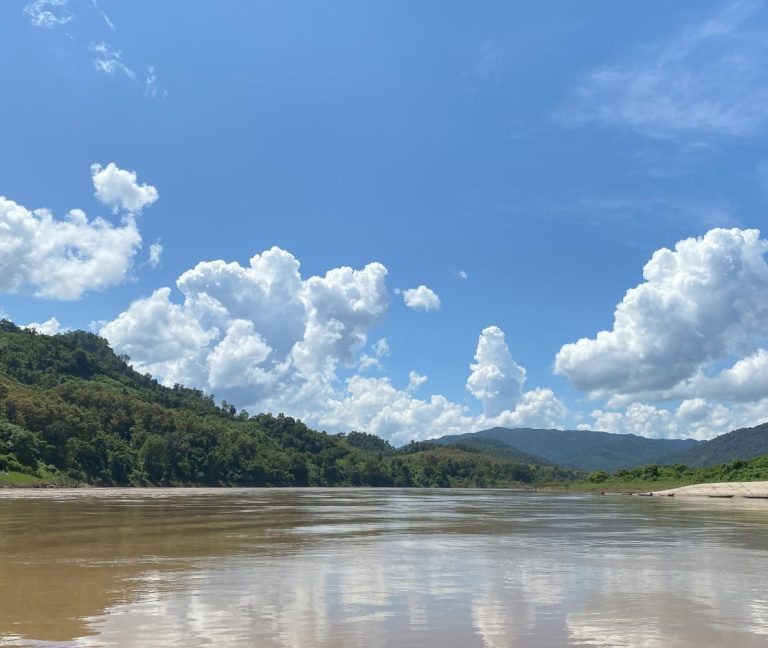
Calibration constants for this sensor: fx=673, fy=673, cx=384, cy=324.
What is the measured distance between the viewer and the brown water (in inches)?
520

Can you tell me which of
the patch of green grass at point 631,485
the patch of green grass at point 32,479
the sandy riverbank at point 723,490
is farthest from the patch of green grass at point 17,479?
the patch of green grass at point 631,485

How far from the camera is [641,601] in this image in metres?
17.2

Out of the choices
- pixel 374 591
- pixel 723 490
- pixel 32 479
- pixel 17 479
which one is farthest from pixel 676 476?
pixel 374 591

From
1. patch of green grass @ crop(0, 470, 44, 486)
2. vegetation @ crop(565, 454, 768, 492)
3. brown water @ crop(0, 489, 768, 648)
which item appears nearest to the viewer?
brown water @ crop(0, 489, 768, 648)

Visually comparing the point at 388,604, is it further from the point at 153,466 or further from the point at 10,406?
the point at 153,466

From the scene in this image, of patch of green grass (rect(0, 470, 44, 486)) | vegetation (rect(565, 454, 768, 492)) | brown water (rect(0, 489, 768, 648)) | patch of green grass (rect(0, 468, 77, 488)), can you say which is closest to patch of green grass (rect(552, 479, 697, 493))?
vegetation (rect(565, 454, 768, 492))

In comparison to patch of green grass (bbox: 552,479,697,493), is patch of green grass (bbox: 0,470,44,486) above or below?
above

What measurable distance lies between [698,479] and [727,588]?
14988cm

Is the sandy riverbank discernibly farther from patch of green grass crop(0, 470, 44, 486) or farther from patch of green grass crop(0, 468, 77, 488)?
patch of green grass crop(0, 470, 44, 486)

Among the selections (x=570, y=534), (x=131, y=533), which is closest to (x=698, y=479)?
(x=570, y=534)

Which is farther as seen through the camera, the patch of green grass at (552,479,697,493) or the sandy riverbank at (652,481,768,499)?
the patch of green grass at (552,479,697,493)

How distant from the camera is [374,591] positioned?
60.0 ft

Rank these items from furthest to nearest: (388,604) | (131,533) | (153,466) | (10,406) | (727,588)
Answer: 1. (153,466)
2. (10,406)
3. (131,533)
4. (727,588)
5. (388,604)

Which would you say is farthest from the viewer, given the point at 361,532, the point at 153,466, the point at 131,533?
the point at 153,466
